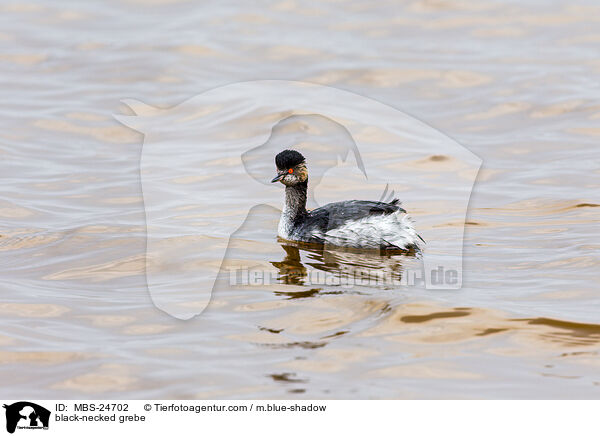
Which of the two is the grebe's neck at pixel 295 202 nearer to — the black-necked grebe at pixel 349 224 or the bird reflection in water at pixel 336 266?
the black-necked grebe at pixel 349 224

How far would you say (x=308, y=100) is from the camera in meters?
12.8

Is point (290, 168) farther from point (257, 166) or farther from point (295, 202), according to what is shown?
point (257, 166)

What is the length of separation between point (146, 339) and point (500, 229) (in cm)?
399

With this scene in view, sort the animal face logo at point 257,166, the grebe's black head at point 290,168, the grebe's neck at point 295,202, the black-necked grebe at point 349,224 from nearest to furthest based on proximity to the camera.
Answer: the animal face logo at point 257,166
the black-necked grebe at point 349,224
the grebe's black head at point 290,168
the grebe's neck at point 295,202

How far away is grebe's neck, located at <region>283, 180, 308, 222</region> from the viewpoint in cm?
839

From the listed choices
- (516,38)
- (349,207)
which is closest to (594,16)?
(516,38)

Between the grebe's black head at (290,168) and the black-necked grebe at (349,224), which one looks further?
the grebe's black head at (290,168)

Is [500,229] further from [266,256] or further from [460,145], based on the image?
[460,145]

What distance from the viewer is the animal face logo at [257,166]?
766 cm

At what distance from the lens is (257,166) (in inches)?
424

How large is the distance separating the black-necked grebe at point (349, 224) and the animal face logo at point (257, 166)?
13.2 inches
